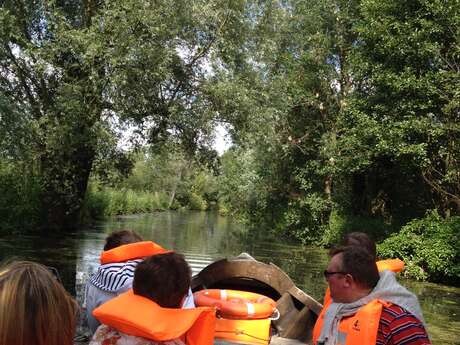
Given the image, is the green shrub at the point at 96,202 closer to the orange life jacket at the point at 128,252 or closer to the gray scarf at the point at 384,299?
the orange life jacket at the point at 128,252

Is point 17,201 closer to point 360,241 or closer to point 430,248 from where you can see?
point 430,248

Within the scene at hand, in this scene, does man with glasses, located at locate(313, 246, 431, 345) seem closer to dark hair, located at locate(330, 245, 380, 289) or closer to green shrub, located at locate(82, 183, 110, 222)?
dark hair, located at locate(330, 245, 380, 289)

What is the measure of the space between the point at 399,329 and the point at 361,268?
1.18 ft

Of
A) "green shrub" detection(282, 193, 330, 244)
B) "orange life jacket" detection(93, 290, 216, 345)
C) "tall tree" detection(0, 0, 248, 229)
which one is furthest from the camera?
"green shrub" detection(282, 193, 330, 244)

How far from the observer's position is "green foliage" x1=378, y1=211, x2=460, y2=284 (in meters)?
15.6

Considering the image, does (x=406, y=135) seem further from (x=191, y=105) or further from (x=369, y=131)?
(x=191, y=105)

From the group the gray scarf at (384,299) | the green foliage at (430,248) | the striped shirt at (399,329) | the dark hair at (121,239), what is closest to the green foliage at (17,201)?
the green foliage at (430,248)

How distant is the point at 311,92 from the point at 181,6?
1272 centimetres

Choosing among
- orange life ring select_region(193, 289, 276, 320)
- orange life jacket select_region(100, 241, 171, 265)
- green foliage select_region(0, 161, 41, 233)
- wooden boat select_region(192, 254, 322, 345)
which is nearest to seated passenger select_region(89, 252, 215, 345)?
orange life jacket select_region(100, 241, 171, 265)

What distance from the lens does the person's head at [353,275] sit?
8.87ft

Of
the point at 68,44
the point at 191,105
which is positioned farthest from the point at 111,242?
the point at 191,105

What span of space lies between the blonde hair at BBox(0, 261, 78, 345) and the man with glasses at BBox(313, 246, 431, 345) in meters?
1.50

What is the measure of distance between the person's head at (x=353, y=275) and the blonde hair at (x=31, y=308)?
5.11 ft

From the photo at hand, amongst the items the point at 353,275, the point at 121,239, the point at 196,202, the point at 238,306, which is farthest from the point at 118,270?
the point at 196,202
